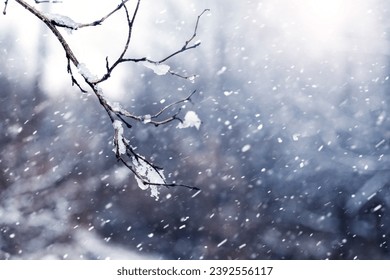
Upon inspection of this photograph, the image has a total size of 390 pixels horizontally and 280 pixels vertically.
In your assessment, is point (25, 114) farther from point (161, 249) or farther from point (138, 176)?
point (138, 176)

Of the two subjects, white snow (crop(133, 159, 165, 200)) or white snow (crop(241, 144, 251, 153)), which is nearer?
white snow (crop(133, 159, 165, 200))

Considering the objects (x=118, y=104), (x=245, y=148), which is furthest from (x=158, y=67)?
(x=245, y=148)

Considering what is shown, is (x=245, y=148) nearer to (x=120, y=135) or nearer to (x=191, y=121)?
(x=120, y=135)

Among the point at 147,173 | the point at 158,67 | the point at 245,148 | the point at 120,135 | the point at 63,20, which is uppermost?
the point at 245,148

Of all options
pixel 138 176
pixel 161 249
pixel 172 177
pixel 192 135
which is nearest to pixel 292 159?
pixel 192 135

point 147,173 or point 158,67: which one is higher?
point 158,67

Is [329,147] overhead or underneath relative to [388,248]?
overhead

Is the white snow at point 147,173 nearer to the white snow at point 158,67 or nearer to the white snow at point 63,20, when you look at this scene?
the white snow at point 158,67

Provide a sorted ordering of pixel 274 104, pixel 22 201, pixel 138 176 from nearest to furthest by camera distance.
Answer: pixel 138 176 < pixel 22 201 < pixel 274 104

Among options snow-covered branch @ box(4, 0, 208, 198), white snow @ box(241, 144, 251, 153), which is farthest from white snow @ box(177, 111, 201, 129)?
white snow @ box(241, 144, 251, 153)

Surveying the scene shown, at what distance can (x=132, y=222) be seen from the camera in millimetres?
18047

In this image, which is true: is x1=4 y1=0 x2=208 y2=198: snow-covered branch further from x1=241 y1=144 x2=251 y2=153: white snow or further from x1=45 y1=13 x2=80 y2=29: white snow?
x1=241 y1=144 x2=251 y2=153: white snow
